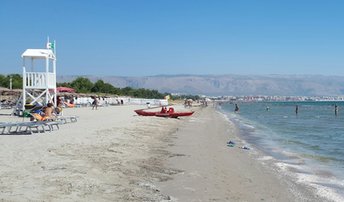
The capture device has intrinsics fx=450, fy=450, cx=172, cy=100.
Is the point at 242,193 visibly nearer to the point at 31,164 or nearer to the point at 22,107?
the point at 31,164

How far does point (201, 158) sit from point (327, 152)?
6660 mm

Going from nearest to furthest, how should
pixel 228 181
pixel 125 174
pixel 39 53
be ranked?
pixel 125 174 < pixel 228 181 < pixel 39 53

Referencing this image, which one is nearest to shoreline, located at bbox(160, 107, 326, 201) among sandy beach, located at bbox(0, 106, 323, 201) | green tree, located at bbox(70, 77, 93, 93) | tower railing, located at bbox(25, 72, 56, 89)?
sandy beach, located at bbox(0, 106, 323, 201)

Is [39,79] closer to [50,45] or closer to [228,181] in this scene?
[50,45]

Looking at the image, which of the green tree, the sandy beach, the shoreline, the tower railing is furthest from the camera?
the green tree

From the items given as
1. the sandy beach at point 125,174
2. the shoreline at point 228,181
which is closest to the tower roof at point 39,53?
the sandy beach at point 125,174

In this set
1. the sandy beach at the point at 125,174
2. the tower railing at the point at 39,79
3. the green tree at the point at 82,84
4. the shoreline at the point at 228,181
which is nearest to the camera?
the sandy beach at the point at 125,174

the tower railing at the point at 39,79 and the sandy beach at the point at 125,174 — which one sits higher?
the tower railing at the point at 39,79

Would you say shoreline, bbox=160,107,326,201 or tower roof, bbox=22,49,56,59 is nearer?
shoreline, bbox=160,107,326,201

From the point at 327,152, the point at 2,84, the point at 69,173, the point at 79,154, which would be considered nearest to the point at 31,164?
the point at 69,173

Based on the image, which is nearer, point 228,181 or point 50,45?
point 228,181

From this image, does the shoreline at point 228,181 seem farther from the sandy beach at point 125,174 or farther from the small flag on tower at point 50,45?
the small flag on tower at point 50,45

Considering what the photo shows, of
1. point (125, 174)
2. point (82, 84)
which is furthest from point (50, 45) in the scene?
point (82, 84)

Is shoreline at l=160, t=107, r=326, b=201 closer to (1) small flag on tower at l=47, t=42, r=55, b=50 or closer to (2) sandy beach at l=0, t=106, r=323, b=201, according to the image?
(2) sandy beach at l=0, t=106, r=323, b=201
